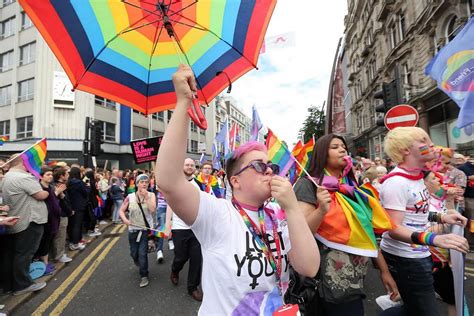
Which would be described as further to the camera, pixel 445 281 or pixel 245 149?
pixel 445 281

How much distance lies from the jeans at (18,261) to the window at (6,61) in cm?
2810

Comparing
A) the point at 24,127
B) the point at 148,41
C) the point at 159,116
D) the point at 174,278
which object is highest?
the point at 159,116

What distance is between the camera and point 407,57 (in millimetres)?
18062

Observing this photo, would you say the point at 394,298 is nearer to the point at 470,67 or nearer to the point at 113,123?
the point at 470,67

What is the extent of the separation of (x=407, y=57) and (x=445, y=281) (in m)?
19.5

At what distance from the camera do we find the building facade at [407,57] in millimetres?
12734

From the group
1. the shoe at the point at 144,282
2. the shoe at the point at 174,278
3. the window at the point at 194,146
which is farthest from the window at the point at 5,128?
the shoe at the point at 174,278

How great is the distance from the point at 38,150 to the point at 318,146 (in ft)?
14.5

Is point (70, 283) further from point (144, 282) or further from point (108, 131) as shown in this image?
point (108, 131)

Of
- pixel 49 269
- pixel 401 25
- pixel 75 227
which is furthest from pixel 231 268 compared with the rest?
pixel 401 25

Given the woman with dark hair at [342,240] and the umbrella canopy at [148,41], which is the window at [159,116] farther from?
the woman with dark hair at [342,240]

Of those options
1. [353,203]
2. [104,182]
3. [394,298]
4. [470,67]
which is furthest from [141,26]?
Answer: [104,182]

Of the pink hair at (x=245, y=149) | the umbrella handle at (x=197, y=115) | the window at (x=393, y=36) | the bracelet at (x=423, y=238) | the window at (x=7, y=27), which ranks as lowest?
the bracelet at (x=423, y=238)

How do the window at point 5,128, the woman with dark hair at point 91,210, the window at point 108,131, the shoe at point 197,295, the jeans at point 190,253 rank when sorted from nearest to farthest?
the shoe at point 197,295, the jeans at point 190,253, the woman with dark hair at point 91,210, the window at point 5,128, the window at point 108,131
